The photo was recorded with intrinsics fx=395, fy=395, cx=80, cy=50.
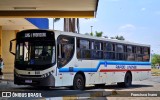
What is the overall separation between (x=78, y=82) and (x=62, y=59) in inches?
76.9

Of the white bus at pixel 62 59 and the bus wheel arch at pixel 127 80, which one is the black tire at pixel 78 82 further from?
the bus wheel arch at pixel 127 80

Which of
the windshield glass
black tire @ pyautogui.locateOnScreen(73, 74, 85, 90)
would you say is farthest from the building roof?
the windshield glass

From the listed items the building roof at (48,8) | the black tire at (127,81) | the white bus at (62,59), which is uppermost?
the building roof at (48,8)

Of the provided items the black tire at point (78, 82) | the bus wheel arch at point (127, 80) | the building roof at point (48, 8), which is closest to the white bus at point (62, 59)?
the black tire at point (78, 82)

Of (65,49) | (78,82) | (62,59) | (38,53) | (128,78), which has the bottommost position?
(128,78)

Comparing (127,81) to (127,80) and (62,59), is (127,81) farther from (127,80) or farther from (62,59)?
(62,59)

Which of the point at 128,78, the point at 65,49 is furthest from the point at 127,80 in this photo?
the point at 65,49

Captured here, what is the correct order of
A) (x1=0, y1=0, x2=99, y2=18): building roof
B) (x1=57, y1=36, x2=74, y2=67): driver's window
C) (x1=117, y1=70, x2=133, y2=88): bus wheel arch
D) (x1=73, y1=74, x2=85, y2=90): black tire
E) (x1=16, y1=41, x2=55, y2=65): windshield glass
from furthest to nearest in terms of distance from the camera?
(x1=117, y1=70, x2=133, y2=88): bus wheel arch
(x1=0, y1=0, x2=99, y2=18): building roof
(x1=73, y1=74, x2=85, y2=90): black tire
(x1=57, y1=36, x2=74, y2=67): driver's window
(x1=16, y1=41, x2=55, y2=65): windshield glass

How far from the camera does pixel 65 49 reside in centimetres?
1880

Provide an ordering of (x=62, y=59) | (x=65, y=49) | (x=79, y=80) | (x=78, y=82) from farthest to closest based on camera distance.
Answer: (x=79, y=80)
(x=78, y=82)
(x=65, y=49)
(x=62, y=59)

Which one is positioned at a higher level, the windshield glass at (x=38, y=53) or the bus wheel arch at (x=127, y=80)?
the windshield glass at (x=38, y=53)

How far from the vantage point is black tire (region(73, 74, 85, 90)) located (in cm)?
1963

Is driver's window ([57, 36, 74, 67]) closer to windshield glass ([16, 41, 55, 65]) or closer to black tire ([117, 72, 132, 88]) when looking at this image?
windshield glass ([16, 41, 55, 65])

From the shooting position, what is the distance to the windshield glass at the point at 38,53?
59.3ft
